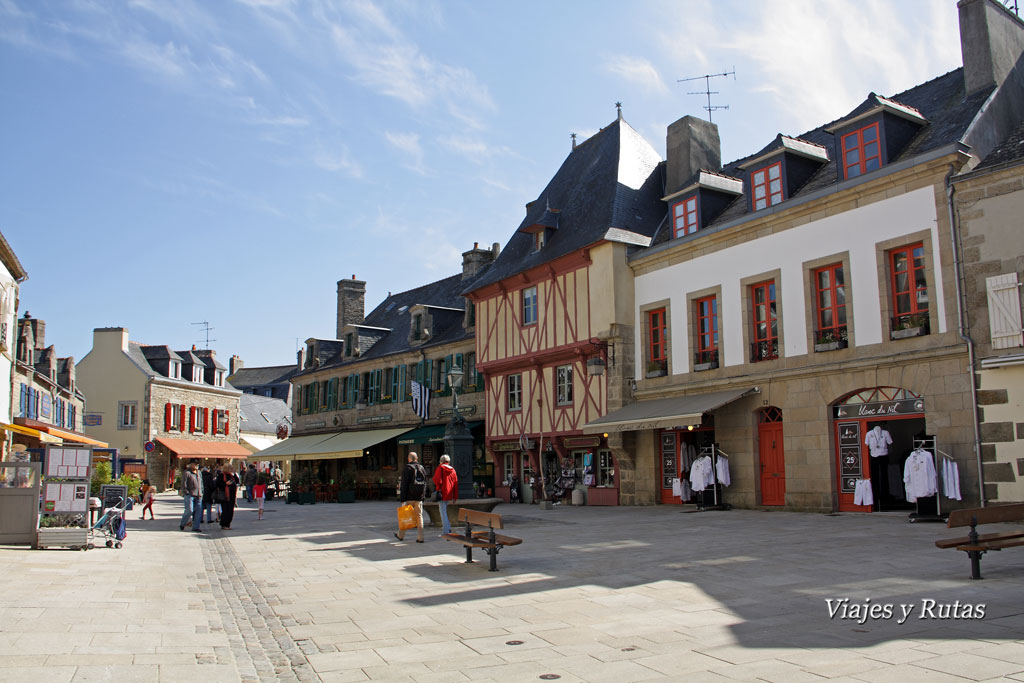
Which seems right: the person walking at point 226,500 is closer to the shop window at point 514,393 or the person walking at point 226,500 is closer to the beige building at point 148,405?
the shop window at point 514,393

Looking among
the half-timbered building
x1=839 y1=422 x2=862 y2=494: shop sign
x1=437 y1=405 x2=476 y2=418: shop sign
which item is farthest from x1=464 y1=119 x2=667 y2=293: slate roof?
x1=839 y1=422 x2=862 y2=494: shop sign

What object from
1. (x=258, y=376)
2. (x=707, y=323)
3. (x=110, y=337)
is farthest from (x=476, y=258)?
(x=258, y=376)

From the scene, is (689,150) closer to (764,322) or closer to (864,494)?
(764,322)

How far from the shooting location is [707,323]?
1789 centimetres

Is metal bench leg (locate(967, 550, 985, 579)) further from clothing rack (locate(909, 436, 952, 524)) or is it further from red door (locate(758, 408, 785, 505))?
red door (locate(758, 408, 785, 505))

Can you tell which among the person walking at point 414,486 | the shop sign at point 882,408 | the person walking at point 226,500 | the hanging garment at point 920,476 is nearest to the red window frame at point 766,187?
the shop sign at point 882,408

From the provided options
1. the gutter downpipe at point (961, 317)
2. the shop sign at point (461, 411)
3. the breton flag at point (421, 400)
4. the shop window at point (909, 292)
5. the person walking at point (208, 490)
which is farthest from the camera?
the breton flag at point (421, 400)

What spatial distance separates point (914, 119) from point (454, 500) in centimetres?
1049

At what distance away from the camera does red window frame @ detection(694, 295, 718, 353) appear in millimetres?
17688

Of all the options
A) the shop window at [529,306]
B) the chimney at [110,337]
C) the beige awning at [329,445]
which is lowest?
the beige awning at [329,445]

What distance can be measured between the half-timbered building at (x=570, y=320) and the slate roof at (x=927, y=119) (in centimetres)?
290

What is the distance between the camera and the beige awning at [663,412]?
1588 centimetres

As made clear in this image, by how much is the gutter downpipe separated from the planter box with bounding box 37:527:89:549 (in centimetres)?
1276

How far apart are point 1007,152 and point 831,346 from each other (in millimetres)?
4070
